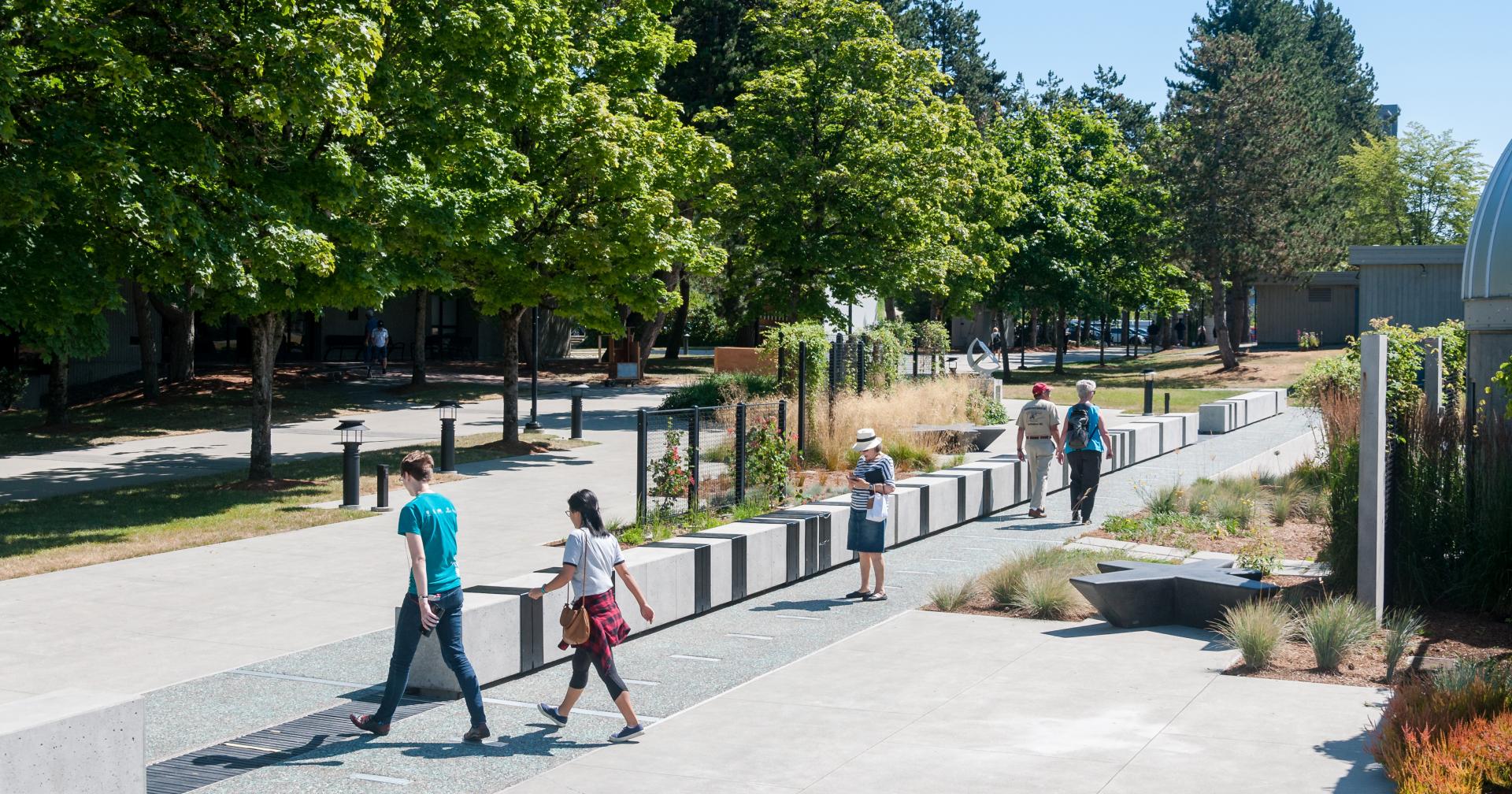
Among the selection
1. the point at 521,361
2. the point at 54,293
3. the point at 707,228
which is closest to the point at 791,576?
the point at 54,293

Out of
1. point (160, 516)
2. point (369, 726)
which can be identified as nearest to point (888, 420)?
point (160, 516)

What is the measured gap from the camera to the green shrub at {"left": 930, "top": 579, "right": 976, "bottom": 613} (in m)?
11.4

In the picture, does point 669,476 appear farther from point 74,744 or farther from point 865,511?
point 74,744

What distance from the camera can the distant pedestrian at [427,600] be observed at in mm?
7629

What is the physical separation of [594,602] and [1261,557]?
22.3ft

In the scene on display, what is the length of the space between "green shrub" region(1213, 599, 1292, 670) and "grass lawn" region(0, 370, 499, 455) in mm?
22882

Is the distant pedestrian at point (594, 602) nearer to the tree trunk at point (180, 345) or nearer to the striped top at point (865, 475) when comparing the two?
the striped top at point (865, 475)

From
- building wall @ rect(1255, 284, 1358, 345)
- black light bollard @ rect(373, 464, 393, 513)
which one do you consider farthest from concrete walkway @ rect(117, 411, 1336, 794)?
building wall @ rect(1255, 284, 1358, 345)

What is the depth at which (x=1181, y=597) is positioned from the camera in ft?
35.2

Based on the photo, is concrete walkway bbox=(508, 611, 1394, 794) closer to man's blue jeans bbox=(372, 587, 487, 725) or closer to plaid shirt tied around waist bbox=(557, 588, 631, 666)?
plaid shirt tied around waist bbox=(557, 588, 631, 666)

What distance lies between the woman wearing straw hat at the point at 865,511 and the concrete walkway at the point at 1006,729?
1.72 m

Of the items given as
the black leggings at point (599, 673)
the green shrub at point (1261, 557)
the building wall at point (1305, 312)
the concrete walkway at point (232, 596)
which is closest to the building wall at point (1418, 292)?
the building wall at point (1305, 312)

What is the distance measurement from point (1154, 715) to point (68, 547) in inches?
469

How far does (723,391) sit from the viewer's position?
2503cm
